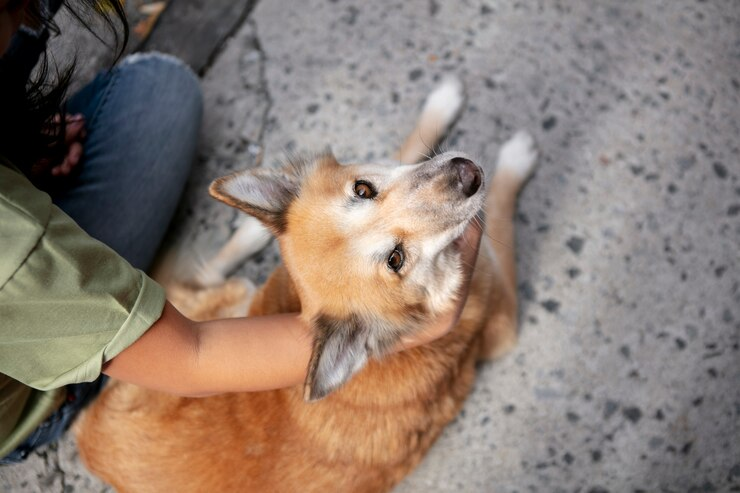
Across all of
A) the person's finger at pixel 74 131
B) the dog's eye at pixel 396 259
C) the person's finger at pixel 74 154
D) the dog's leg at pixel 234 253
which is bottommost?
the dog's leg at pixel 234 253

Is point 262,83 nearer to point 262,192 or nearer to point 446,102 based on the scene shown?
point 446,102

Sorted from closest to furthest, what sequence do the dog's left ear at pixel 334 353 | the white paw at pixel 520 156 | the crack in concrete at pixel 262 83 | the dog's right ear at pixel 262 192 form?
the dog's left ear at pixel 334 353 < the dog's right ear at pixel 262 192 < the white paw at pixel 520 156 < the crack in concrete at pixel 262 83

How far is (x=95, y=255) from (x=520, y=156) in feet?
5.34

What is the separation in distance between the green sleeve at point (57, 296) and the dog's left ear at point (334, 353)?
0.38 meters

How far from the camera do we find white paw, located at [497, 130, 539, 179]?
2295 mm

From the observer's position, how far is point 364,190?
171 cm

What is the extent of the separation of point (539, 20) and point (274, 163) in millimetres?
1299

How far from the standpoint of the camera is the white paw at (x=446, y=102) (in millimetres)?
2383

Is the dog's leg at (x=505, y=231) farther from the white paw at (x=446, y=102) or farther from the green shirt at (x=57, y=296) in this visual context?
the green shirt at (x=57, y=296)

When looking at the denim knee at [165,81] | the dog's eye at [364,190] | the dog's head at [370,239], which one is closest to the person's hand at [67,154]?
the denim knee at [165,81]

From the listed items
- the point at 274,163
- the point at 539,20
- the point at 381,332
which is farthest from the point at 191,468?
the point at 539,20

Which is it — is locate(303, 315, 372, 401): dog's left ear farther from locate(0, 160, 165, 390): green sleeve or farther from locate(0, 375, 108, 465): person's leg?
locate(0, 375, 108, 465): person's leg

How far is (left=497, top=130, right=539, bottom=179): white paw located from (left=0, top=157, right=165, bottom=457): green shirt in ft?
4.81

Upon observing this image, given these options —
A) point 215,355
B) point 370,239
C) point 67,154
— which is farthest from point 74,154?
point 370,239
